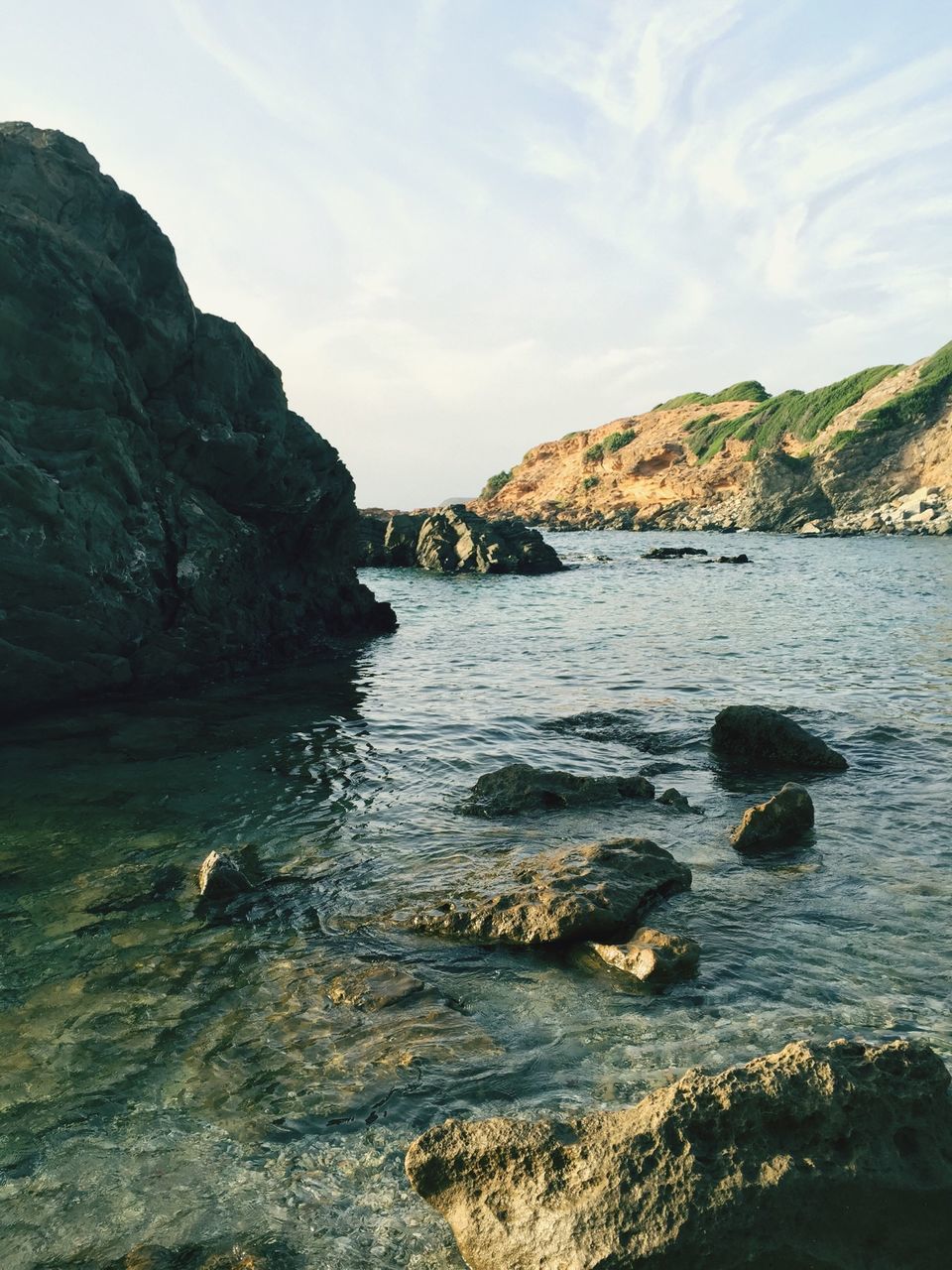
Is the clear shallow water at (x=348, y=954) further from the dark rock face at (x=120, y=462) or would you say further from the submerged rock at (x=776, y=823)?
the dark rock face at (x=120, y=462)

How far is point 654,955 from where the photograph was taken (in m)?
6.87

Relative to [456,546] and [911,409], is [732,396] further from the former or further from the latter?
[456,546]

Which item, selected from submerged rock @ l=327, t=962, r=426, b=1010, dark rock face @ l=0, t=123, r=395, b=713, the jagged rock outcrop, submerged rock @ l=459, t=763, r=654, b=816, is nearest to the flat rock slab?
submerged rock @ l=327, t=962, r=426, b=1010

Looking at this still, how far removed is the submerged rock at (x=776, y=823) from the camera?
32.0 ft

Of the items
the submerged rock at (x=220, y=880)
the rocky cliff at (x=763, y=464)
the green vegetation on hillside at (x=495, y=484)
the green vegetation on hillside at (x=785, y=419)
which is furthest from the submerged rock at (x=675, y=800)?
the green vegetation on hillside at (x=495, y=484)

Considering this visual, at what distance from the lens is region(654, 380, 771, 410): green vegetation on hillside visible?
443 ft

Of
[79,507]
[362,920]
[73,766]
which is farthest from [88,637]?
[362,920]

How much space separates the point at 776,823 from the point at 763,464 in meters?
89.1

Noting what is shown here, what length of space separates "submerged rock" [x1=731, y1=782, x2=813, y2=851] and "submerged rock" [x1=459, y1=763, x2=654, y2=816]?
1.93m

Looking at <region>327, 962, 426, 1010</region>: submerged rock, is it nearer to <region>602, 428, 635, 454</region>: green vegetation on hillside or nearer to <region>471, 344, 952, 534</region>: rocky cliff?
<region>471, 344, 952, 534</region>: rocky cliff

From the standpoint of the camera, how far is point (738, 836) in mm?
9805

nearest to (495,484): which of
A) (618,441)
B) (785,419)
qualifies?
(618,441)

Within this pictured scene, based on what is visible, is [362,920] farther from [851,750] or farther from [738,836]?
[851,750]

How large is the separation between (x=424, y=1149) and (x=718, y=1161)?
1.58 meters
